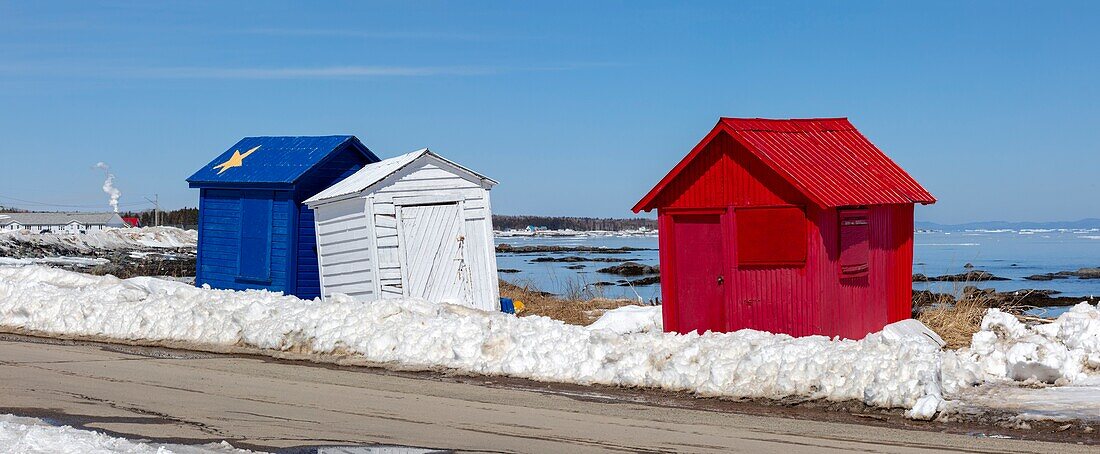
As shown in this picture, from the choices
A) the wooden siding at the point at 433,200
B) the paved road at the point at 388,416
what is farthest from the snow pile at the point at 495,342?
the wooden siding at the point at 433,200

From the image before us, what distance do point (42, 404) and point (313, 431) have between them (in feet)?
10.5

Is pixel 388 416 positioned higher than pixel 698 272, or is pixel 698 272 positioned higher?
pixel 698 272

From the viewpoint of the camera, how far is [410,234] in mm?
19688

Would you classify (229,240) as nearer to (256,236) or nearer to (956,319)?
(256,236)

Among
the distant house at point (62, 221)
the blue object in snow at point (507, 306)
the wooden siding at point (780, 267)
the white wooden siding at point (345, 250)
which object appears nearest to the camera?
the wooden siding at point (780, 267)

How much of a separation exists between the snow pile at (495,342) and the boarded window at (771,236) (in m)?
1.33

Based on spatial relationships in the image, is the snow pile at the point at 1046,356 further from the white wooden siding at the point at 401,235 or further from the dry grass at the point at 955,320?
the white wooden siding at the point at 401,235

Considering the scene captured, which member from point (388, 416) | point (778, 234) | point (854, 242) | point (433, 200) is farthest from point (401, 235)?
point (388, 416)

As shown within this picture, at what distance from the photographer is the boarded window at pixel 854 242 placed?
1495 cm

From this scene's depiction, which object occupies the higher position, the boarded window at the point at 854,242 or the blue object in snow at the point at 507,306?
the boarded window at the point at 854,242

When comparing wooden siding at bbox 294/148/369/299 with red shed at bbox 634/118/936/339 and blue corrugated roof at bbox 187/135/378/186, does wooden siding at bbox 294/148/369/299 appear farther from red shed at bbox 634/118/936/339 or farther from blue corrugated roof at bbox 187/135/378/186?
red shed at bbox 634/118/936/339

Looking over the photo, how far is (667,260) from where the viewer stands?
16062mm

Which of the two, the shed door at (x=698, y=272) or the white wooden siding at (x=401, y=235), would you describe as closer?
the shed door at (x=698, y=272)

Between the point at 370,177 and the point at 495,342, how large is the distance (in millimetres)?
6925
